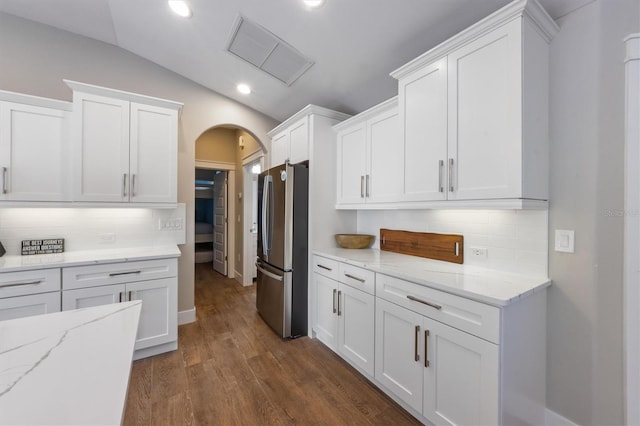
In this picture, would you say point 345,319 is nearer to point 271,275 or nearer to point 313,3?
point 271,275

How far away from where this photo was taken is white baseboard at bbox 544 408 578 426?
157 centimetres

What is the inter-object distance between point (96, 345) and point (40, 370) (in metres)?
0.13

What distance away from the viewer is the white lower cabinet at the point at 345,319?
2053 mm

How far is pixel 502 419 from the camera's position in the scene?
130cm

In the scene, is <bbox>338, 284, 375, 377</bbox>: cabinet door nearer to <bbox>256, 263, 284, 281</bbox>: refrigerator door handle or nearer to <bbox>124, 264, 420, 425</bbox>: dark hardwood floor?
<bbox>124, 264, 420, 425</bbox>: dark hardwood floor

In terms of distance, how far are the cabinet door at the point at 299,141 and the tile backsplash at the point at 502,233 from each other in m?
1.33

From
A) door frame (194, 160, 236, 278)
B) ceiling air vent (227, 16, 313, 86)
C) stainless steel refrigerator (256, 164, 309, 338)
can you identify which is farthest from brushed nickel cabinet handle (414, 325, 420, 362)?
door frame (194, 160, 236, 278)

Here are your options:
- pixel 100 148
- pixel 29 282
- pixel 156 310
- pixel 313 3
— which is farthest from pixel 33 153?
pixel 313 3

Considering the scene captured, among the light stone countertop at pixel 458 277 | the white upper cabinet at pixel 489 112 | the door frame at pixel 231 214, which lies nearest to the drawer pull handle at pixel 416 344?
the light stone countertop at pixel 458 277

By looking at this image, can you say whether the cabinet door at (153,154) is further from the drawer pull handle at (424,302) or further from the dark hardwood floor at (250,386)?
the drawer pull handle at (424,302)

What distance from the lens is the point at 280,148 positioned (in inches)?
133

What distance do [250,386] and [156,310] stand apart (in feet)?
3.53

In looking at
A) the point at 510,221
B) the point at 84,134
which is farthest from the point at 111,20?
the point at 510,221

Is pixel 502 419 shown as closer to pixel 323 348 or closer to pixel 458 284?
pixel 458 284
